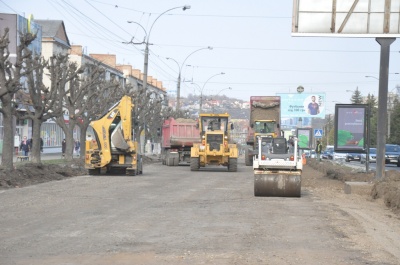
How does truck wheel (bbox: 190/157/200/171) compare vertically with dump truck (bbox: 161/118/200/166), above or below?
below

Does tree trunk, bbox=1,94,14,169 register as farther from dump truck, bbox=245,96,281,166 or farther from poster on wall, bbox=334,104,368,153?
dump truck, bbox=245,96,281,166

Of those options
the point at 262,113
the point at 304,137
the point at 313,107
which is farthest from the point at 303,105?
the point at 262,113

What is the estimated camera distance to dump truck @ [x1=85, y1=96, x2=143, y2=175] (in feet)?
99.6

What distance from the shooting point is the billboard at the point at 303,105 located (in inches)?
2581

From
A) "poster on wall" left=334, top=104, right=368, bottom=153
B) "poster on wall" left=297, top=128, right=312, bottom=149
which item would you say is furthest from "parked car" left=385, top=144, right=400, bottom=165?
"poster on wall" left=334, top=104, right=368, bottom=153

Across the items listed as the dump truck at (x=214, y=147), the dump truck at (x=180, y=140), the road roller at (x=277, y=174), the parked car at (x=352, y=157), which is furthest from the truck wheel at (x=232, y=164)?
the parked car at (x=352, y=157)

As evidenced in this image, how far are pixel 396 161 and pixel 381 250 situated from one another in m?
44.7

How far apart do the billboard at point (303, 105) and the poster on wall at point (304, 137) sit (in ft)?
17.7

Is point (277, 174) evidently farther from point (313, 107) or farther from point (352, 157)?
point (352, 157)

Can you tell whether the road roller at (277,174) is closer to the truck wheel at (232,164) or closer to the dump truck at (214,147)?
the dump truck at (214,147)

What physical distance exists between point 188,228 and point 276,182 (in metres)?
8.10

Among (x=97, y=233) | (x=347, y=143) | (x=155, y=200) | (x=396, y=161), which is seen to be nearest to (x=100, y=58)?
A: (x=396, y=161)

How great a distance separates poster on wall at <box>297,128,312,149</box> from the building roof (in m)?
28.3

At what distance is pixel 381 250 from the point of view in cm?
1116
